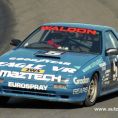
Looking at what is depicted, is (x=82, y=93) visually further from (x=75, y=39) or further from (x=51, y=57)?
(x=75, y=39)

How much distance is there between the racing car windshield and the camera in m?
12.9

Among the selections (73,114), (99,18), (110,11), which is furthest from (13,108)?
(110,11)

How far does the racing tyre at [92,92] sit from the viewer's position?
1187 cm

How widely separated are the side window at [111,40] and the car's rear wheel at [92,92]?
1.19 metres

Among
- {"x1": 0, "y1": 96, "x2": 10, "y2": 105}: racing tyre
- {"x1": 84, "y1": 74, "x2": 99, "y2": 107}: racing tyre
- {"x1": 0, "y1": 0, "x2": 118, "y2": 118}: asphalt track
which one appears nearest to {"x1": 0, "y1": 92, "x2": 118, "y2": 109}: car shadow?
{"x1": 0, "y1": 96, "x2": 10, "y2": 105}: racing tyre

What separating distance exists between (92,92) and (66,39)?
1.45m

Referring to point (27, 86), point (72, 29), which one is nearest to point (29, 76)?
point (27, 86)

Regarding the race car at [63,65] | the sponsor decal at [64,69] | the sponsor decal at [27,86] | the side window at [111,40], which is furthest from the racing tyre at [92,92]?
the side window at [111,40]

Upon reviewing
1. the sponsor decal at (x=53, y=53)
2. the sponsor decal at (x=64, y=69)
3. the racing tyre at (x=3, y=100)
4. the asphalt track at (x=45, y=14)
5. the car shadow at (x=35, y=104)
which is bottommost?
the asphalt track at (x=45, y=14)

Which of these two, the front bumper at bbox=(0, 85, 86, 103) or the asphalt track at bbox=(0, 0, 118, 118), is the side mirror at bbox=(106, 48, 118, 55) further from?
the front bumper at bbox=(0, 85, 86, 103)

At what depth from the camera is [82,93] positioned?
1157 centimetres

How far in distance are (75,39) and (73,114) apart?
2.53 meters

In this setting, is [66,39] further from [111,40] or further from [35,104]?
[35,104]

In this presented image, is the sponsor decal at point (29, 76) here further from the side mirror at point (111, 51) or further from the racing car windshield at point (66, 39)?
the side mirror at point (111, 51)
